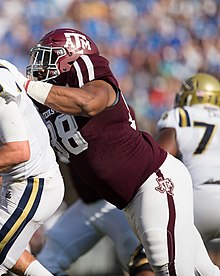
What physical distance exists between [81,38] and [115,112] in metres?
0.50

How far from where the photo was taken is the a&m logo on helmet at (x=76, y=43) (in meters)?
3.84

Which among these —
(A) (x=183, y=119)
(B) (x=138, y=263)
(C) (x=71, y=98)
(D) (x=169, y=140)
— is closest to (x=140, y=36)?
(A) (x=183, y=119)

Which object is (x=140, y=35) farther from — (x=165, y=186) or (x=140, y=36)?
(x=165, y=186)

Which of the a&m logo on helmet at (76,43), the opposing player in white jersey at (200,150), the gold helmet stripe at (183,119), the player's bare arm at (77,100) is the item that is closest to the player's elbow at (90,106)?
the player's bare arm at (77,100)

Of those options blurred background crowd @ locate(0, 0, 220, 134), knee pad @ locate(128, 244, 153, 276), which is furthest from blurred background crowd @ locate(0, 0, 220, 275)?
knee pad @ locate(128, 244, 153, 276)

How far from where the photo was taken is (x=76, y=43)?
3.86 meters

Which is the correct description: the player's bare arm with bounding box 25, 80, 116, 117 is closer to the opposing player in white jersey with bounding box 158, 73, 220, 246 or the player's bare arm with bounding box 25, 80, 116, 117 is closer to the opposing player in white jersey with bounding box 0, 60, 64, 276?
the opposing player in white jersey with bounding box 0, 60, 64, 276

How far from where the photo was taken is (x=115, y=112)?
3.68 m

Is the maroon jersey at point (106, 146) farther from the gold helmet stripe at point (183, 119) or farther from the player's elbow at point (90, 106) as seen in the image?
the gold helmet stripe at point (183, 119)

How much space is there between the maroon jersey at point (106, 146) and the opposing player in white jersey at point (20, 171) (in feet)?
0.47

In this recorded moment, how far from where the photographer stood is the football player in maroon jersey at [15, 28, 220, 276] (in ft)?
12.0

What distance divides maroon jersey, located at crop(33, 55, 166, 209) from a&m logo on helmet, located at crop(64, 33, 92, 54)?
18cm

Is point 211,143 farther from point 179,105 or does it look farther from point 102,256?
point 102,256

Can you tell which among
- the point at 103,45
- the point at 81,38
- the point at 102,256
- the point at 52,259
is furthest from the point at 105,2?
the point at 81,38
